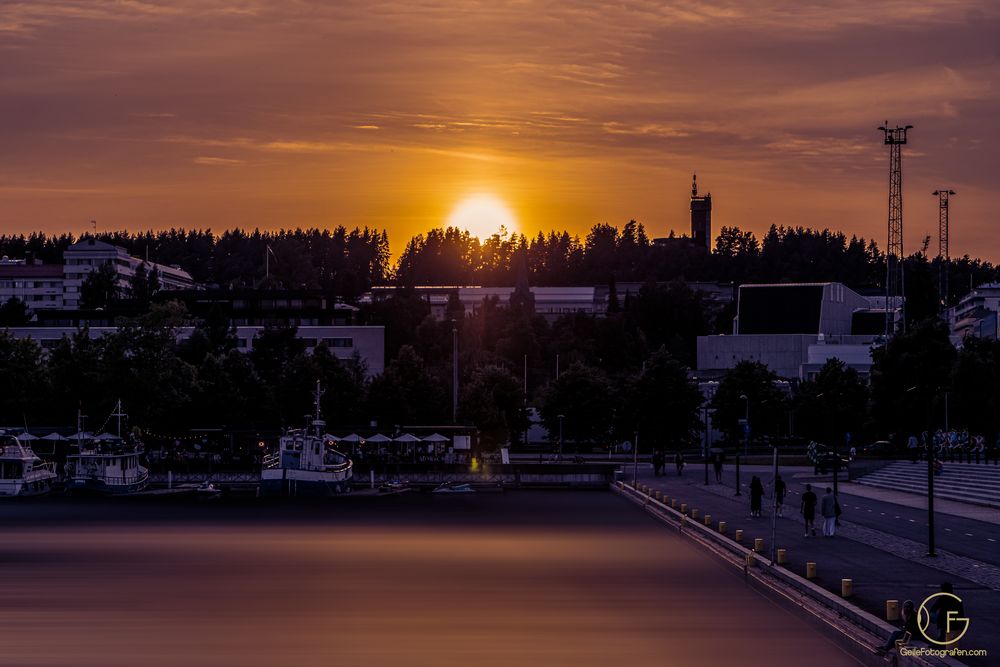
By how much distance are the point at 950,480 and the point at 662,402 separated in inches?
2566

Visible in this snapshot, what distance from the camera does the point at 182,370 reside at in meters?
142

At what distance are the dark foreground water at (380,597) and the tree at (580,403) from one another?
68.6 meters

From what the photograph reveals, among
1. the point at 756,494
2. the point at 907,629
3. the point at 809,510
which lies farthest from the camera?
the point at 756,494

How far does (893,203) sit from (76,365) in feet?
297

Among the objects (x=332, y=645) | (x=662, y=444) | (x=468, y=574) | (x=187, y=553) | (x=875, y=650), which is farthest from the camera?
(x=662, y=444)

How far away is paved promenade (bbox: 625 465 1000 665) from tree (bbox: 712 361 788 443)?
228ft

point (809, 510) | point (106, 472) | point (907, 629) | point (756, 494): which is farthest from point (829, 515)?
point (106, 472)

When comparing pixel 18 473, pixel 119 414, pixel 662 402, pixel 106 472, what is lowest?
pixel 18 473

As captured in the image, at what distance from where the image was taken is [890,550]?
53.2 m

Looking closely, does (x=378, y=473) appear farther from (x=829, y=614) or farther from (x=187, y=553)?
(x=829, y=614)

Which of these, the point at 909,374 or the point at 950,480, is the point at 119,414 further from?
the point at 950,480

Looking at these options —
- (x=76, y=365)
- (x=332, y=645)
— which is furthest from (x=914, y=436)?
(x=332, y=645)

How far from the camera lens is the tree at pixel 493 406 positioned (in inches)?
6294

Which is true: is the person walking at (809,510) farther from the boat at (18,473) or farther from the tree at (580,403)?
the tree at (580,403)
